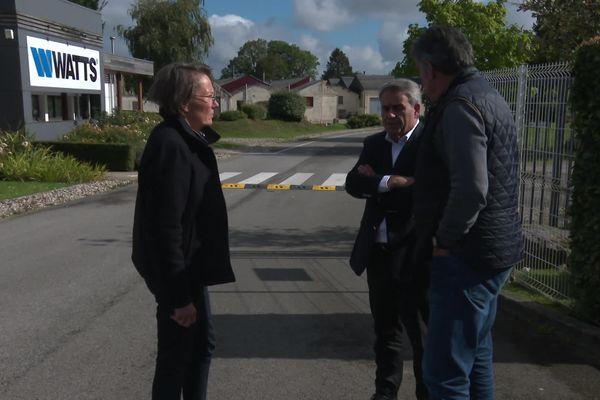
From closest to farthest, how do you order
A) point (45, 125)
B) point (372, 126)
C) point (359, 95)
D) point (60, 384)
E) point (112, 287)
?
1. point (60, 384)
2. point (112, 287)
3. point (45, 125)
4. point (372, 126)
5. point (359, 95)

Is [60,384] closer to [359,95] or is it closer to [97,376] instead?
[97,376]

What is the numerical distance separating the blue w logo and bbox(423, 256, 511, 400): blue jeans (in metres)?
19.1

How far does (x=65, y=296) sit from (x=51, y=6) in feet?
55.9


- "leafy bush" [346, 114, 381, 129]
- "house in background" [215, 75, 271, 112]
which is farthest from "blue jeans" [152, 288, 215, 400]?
"house in background" [215, 75, 271, 112]

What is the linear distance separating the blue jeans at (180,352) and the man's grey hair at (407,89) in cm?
150

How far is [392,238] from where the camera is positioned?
347cm

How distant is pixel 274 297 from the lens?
19.5 feet

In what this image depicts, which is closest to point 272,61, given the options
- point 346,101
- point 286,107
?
point 346,101

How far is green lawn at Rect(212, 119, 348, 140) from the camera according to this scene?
4688cm

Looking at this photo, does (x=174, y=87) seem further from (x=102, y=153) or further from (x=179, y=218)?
(x=102, y=153)

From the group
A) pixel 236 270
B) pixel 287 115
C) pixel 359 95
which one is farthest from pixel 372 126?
pixel 236 270

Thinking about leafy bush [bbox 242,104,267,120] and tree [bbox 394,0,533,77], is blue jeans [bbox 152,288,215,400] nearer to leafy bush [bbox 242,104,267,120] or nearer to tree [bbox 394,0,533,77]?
tree [bbox 394,0,533,77]

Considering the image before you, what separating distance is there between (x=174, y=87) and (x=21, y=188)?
12.5 m

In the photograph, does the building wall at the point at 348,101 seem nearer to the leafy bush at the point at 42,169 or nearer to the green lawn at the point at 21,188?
the leafy bush at the point at 42,169
